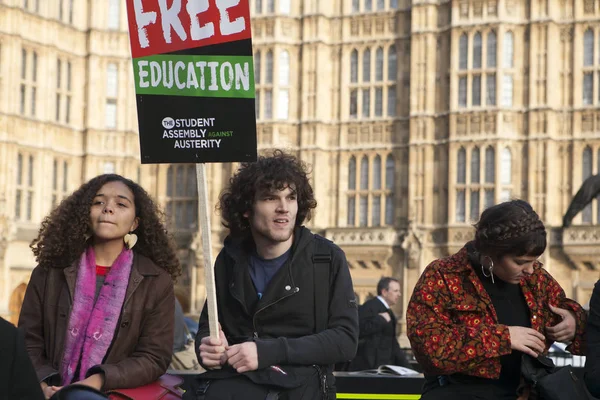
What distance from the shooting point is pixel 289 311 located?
13.1ft

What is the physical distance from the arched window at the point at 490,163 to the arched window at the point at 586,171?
198cm

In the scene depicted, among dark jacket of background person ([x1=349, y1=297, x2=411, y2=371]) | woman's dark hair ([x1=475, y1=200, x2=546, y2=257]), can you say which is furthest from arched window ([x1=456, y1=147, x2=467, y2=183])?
woman's dark hair ([x1=475, y1=200, x2=546, y2=257])

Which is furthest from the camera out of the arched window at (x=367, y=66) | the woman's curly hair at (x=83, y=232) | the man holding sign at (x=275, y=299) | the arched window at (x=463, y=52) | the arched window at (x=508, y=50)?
the arched window at (x=367, y=66)

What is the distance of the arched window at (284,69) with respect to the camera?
26203mm

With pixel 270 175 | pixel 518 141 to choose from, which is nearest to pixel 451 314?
pixel 270 175

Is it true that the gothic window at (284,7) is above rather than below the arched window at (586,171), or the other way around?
above

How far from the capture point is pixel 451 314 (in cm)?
399

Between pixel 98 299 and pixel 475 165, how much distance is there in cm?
2048

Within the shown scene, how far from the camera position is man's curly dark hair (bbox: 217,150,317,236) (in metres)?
4.11

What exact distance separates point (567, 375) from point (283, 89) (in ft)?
74.7

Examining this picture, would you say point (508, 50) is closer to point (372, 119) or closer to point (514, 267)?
point (372, 119)

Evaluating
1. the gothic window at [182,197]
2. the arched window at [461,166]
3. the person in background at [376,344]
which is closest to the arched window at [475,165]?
the arched window at [461,166]

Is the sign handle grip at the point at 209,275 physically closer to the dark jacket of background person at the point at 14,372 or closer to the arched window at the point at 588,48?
the dark jacket of background person at the point at 14,372

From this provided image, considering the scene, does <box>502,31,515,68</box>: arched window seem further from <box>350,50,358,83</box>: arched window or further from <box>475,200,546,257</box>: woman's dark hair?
<box>475,200,546,257</box>: woman's dark hair
